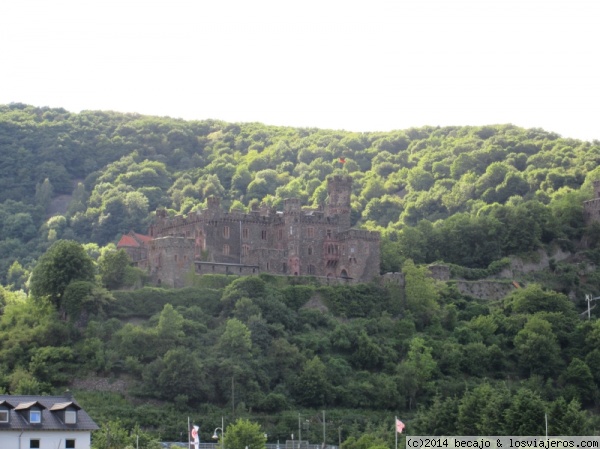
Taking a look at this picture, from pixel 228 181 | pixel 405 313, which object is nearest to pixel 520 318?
pixel 405 313

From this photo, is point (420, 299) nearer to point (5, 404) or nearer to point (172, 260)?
point (172, 260)

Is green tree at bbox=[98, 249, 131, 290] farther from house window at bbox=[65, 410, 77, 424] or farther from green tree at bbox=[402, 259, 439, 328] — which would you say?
house window at bbox=[65, 410, 77, 424]

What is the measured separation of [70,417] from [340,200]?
180ft

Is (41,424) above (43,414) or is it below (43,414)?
below

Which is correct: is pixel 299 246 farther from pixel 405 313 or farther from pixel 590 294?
pixel 590 294

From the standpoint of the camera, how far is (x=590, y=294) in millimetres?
127938

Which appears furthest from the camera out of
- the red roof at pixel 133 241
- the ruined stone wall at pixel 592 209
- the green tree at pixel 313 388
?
the ruined stone wall at pixel 592 209

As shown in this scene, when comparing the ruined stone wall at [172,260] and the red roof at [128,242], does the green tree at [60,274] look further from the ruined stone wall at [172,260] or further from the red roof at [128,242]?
the red roof at [128,242]

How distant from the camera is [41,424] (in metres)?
72.2

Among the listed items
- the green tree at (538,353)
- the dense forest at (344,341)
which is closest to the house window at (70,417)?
the dense forest at (344,341)

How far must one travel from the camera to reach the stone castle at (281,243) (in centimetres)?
11931

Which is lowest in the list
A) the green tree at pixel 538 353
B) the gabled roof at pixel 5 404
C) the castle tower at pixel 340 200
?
the gabled roof at pixel 5 404

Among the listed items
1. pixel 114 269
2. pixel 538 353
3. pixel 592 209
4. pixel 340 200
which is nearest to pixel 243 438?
pixel 114 269

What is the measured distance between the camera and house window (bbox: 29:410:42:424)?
72.2m
